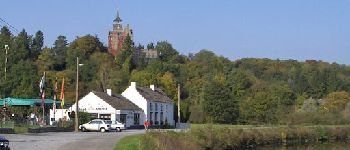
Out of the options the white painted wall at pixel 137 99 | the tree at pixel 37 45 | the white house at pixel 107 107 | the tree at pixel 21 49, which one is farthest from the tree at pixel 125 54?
the white house at pixel 107 107

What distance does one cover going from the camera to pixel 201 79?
138500mm

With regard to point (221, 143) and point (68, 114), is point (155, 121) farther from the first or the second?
point (221, 143)

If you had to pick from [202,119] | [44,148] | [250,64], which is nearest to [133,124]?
[202,119]

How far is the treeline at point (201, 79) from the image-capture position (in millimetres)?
108062

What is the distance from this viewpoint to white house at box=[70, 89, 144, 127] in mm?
83250

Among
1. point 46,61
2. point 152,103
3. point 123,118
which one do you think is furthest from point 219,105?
point 46,61

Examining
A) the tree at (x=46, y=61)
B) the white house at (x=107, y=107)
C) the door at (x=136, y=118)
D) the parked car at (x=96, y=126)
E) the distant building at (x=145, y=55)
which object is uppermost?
the distant building at (x=145, y=55)

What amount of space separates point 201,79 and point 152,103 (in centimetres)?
4254

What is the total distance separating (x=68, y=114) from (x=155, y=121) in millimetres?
24074

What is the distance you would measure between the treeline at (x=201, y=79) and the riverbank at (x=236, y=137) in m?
20.8

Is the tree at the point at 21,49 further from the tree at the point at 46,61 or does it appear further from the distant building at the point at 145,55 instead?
the distant building at the point at 145,55

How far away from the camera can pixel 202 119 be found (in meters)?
110

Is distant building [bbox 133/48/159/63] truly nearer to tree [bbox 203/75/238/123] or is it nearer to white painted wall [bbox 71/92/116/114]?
tree [bbox 203/75/238/123]

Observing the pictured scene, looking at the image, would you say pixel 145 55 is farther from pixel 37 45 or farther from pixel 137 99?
pixel 137 99
